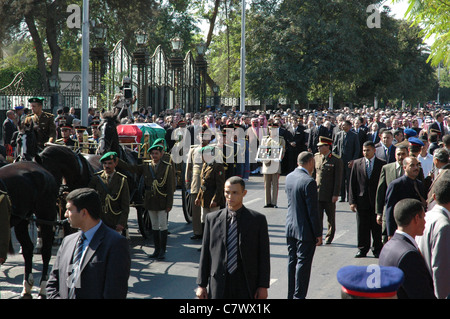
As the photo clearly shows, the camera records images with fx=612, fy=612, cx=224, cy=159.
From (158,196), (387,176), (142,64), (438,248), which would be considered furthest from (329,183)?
(142,64)

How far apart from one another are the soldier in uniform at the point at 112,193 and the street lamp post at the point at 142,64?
811 inches

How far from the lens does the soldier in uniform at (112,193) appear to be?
9.05 metres

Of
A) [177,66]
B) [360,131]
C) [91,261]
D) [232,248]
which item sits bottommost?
[232,248]

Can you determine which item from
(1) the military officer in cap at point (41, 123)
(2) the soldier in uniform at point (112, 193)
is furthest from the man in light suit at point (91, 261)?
(1) the military officer in cap at point (41, 123)

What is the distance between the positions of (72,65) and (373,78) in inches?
1127

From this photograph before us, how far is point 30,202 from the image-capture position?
8.36 m

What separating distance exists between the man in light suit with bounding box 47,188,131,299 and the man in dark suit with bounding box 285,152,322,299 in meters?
3.61

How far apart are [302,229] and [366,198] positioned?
10.0 feet

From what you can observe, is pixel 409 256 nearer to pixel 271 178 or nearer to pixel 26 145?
pixel 26 145

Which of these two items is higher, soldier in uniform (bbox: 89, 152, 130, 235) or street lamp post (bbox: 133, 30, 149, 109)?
street lamp post (bbox: 133, 30, 149, 109)

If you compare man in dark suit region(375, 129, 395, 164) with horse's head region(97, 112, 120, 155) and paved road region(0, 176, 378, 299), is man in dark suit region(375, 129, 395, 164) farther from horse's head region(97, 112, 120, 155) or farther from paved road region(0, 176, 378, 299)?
horse's head region(97, 112, 120, 155)

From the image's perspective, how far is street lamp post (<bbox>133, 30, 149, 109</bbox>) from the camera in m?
29.2

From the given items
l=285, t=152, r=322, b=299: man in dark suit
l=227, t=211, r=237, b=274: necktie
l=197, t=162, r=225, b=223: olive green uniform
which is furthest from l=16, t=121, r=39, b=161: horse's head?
l=227, t=211, r=237, b=274: necktie
